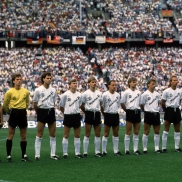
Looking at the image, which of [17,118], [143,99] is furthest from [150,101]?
[17,118]

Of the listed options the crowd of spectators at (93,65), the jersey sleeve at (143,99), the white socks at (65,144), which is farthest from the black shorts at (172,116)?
the crowd of spectators at (93,65)

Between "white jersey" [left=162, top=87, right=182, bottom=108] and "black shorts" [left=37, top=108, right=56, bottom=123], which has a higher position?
"white jersey" [left=162, top=87, right=182, bottom=108]

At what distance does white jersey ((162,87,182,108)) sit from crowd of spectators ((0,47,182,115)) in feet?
86.4

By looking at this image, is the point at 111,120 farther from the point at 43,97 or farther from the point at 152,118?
the point at 43,97

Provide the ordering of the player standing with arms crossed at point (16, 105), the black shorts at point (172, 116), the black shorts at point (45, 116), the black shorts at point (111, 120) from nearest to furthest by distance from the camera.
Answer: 1. the player standing with arms crossed at point (16, 105)
2. the black shorts at point (45, 116)
3. the black shorts at point (111, 120)
4. the black shorts at point (172, 116)

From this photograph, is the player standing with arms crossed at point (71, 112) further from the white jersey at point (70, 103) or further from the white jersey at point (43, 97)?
the white jersey at point (43, 97)

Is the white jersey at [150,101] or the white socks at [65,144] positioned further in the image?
the white jersey at [150,101]

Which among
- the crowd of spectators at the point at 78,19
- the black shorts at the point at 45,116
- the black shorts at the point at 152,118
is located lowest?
the black shorts at the point at 152,118

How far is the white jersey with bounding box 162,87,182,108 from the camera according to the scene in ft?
62.2

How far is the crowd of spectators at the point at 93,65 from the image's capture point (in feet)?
154

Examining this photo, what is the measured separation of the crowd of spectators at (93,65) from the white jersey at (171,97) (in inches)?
1037

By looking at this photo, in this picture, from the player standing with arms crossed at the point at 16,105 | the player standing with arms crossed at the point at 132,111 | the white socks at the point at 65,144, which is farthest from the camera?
the player standing with arms crossed at the point at 132,111

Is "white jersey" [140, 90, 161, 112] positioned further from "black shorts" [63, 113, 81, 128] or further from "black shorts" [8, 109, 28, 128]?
"black shorts" [8, 109, 28, 128]

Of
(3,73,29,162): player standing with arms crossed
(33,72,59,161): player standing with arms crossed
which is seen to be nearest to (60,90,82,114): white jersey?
(33,72,59,161): player standing with arms crossed
